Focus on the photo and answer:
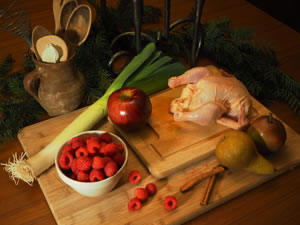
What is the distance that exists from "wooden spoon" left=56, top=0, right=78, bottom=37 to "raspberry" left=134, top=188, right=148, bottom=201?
584 mm

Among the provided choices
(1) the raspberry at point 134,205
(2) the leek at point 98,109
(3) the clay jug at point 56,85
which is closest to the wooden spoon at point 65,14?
(3) the clay jug at point 56,85

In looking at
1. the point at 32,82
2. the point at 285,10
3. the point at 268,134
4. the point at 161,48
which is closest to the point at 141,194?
the point at 268,134

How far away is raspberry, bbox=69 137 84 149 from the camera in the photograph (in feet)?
3.09

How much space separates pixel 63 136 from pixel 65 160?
0.58ft

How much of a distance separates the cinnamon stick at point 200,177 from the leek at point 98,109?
37 cm

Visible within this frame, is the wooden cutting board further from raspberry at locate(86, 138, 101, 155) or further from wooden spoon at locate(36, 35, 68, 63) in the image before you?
wooden spoon at locate(36, 35, 68, 63)

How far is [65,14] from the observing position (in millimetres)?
1182

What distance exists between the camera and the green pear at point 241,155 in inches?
37.2

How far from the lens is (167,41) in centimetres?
151

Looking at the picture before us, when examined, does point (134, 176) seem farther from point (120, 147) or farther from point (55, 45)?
point (55, 45)

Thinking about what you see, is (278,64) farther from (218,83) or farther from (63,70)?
(63,70)

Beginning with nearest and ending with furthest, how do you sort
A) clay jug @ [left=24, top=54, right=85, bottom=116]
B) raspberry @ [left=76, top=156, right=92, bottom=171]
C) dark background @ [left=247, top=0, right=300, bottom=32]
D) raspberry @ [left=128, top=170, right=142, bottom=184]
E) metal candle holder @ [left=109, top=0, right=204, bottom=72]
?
raspberry @ [left=76, top=156, right=92, bottom=171] < raspberry @ [left=128, top=170, right=142, bottom=184] < clay jug @ [left=24, top=54, right=85, bottom=116] < metal candle holder @ [left=109, top=0, right=204, bottom=72] < dark background @ [left=247, top=0, right=300, bottom=32]

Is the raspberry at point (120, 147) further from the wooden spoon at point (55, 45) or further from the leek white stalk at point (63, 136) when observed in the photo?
the wooden spoon at point (55, 45)

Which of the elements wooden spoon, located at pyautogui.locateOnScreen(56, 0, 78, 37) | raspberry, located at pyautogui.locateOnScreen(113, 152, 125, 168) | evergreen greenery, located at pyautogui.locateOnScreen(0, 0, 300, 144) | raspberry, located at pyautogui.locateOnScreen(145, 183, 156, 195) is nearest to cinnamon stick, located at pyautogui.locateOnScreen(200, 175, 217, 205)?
raspberry, located at pyautogui.locateOnScreen(145, 183, 156, 195)
